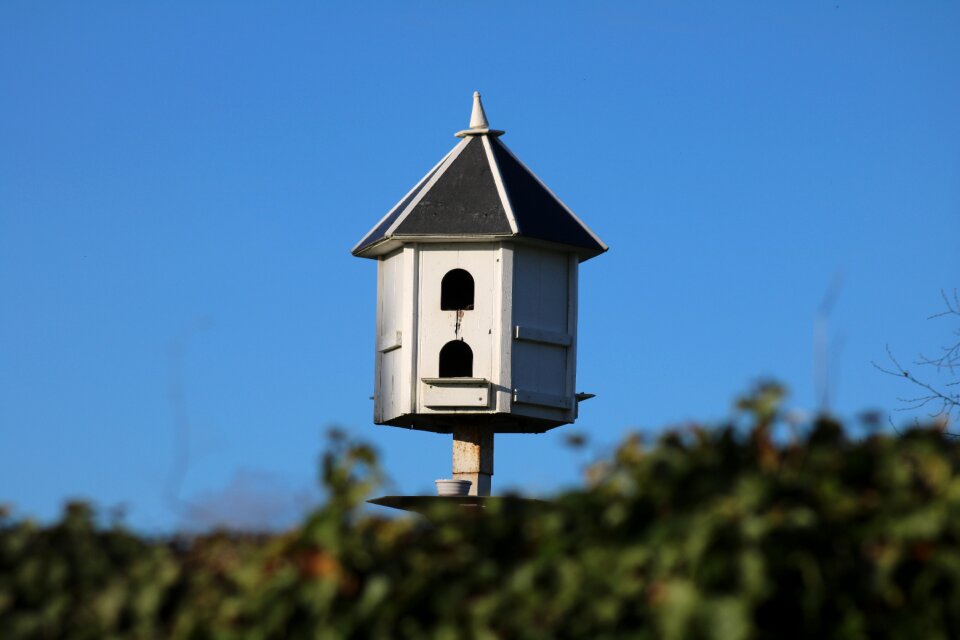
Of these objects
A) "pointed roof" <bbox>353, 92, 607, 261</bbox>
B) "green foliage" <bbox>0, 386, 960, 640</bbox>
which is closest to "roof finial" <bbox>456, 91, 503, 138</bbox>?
"pointed roof" <bbox>353, 92, 607, 261</bbox>

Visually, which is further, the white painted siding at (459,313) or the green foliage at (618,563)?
the white painted siding at (459,313)

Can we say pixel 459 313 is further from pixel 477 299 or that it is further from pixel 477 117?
pixel 477 117

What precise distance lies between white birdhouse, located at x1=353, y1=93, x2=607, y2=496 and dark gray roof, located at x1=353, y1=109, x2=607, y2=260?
0.04 feet

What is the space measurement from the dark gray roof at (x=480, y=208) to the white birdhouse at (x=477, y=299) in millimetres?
11

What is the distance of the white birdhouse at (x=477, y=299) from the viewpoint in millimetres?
11031

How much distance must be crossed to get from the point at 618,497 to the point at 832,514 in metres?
0.35

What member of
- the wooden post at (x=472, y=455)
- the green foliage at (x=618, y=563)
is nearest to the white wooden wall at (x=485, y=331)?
the wooden post at (x=472, y=455)

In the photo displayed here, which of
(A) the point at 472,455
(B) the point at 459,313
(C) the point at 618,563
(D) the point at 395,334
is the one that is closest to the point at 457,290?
(B) the point at 459,313

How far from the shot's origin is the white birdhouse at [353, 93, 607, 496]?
11.0 m

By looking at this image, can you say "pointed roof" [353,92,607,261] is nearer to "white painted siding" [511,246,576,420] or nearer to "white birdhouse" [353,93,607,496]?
"white birdhouse" [353,93,607,496]

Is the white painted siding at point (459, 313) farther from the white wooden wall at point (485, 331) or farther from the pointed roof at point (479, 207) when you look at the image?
the pointed roof at point (479, 207)

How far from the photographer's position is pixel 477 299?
36.2 ft

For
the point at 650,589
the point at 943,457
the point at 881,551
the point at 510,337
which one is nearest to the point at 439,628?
the point at 650,589

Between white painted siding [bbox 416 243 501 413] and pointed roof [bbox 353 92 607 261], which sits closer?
white painted siding [bbox 416 243 501 413]
